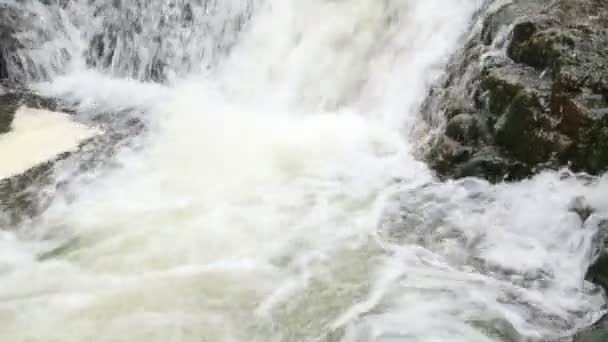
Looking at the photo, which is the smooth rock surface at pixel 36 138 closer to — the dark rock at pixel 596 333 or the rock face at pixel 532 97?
the rock face at pixel 532 97

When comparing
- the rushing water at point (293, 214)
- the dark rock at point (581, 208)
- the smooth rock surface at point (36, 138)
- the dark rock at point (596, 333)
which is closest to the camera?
the dark rock at point (596, 333)

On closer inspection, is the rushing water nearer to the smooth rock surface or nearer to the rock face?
the rock face

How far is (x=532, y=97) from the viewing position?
212 inches

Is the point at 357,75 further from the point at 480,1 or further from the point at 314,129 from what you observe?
the point at 480,1

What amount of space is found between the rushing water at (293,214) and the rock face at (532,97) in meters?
0.19

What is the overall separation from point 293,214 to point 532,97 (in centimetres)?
217

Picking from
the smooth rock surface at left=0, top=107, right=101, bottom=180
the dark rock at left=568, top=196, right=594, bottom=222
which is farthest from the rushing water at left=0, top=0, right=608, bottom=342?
the smooth rock surface at left=0, top=107, right=101, bottom=180

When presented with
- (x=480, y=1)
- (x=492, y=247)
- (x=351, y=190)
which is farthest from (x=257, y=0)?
(x=492, y=247)

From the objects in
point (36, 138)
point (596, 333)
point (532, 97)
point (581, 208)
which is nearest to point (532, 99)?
point (532, 97)

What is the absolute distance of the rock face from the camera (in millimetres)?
5211

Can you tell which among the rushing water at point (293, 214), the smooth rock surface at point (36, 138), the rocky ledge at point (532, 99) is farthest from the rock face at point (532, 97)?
the smooth rock surface at point (36, 138)

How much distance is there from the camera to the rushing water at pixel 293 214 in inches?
177

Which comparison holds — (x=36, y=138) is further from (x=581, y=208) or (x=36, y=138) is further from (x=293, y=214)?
(x=581, y=208)

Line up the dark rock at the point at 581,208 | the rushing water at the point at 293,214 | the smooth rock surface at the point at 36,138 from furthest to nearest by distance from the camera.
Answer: the smooth rock surface at the point at 36,138
the dark rock at the point at 581,208
the rushing water at the point at 293,214
